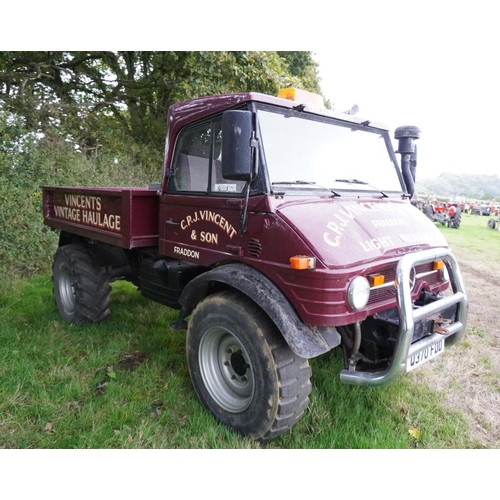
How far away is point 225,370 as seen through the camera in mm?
3043

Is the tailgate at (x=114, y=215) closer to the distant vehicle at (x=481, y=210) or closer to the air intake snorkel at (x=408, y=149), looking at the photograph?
the air intake snorkel at (x=408, y=149)

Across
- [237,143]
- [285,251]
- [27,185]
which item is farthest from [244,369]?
[27,185]

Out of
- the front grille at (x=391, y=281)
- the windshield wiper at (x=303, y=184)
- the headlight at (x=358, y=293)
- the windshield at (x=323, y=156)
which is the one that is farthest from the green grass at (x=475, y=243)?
the headlight at (x=358, y=293)

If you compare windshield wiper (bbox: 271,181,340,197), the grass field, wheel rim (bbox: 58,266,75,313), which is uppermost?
windshield wiper (bbox: 271,181,340,197)

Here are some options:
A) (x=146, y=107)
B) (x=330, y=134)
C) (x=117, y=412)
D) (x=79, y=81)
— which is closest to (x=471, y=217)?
(x=146, y=107)

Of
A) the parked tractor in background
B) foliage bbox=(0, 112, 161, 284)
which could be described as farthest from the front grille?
the parked tractor in background

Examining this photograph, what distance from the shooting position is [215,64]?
25.3 feet

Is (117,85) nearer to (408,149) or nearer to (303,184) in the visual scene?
(408,149)

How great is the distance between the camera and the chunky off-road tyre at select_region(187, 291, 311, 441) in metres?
2.55

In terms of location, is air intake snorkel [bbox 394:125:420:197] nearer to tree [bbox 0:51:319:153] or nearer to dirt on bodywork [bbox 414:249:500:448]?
dirt on bodywork [bbox 414:249:500:448]

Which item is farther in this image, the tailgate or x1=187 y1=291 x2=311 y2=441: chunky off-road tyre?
the tailgate

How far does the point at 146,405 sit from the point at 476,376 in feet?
9.91

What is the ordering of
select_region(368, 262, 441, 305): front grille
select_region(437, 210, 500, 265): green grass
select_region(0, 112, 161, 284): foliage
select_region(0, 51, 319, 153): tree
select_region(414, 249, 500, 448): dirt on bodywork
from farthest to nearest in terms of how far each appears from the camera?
select_region(437, 210, 500, 265): green grass
select_region(0, 51, 319, 153): tree
select_region(0, 112, 161, 284): foliage
select_region(414, 249, 500, 448): dirt on bodywork
select_region(368, 262, 441, 305): front grille

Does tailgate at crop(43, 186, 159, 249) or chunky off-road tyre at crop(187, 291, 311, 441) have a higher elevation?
tailgate at crop(43, 186, 159, 249)
